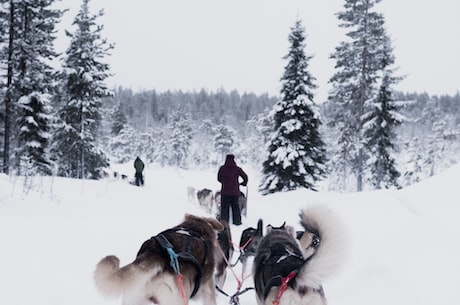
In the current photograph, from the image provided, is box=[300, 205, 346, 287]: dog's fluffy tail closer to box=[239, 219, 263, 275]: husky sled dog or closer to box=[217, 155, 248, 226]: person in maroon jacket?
box=[239, 219, 263, 275]: husky sled dog

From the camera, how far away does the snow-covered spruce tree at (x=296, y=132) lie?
19594 millimetres

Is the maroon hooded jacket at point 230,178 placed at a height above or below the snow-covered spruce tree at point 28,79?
below

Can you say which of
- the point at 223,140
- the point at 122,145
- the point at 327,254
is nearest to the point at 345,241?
the point at 327,254

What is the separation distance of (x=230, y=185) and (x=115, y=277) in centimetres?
693

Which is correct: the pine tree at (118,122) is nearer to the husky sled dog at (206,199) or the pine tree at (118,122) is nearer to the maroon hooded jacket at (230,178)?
the husky sled dog at (206,199)

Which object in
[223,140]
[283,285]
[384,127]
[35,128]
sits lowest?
[283,285]

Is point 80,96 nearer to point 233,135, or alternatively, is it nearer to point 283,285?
point 283,285

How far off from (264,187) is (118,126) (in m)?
47.6

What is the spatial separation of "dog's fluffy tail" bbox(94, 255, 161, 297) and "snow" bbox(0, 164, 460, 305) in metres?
0.12

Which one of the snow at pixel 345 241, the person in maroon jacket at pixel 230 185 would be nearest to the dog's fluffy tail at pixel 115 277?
the snow at pixel 345 241

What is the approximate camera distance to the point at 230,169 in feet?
31.7

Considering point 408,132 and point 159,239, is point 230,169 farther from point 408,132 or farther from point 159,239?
point 408,132

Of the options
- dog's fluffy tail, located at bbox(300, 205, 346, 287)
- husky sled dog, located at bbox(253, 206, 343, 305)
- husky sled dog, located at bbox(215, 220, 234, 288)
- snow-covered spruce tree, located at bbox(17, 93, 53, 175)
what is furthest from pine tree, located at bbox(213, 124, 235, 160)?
Result: dog's fluffy tail, located at bbox(300, 205, 346, 287)

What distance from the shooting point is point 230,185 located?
31.2 feet
